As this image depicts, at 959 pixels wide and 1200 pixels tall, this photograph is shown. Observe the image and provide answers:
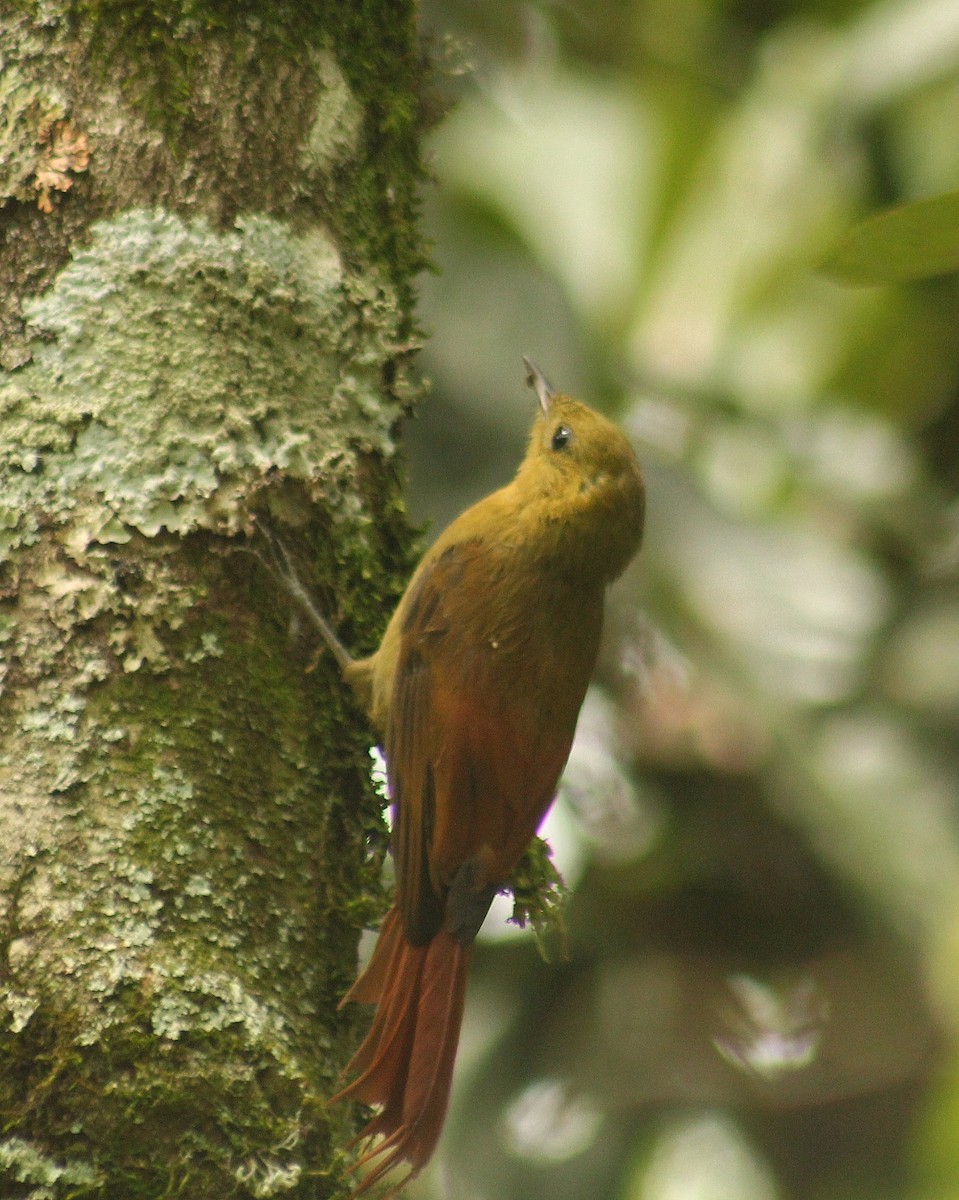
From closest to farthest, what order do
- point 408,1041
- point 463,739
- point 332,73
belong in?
point 408,1041
point 332,73
point 463,739

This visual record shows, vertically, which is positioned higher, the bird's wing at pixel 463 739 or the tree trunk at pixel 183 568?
the tree trunk at pixel 183 568

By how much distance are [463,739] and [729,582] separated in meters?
1.15

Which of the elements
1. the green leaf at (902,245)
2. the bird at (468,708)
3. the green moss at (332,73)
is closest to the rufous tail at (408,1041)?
the bird at (468,708)

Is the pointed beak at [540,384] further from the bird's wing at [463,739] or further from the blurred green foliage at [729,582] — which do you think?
the bird's wing at [463,739]

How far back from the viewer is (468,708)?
281 centimetres

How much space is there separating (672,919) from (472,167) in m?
2.27

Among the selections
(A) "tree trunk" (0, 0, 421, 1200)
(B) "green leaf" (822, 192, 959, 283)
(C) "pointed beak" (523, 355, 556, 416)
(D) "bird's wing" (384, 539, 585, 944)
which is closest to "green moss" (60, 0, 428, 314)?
(A) "tree trunk" (0, 0, 421, 1200)

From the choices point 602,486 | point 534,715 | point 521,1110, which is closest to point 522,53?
point 602,486

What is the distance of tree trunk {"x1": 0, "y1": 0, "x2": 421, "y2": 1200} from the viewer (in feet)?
6.55

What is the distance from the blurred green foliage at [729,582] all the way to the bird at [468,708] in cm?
49

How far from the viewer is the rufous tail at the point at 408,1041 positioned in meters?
2.29

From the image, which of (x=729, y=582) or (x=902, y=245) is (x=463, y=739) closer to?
(x=729, y=582)

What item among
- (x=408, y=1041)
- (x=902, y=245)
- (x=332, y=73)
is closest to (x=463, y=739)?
(x=408, y=1041)

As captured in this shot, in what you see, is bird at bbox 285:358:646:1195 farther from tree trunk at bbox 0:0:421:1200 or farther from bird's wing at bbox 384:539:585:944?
tree trunk at bbox 0:0:421:1200
